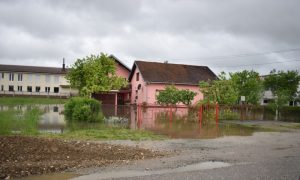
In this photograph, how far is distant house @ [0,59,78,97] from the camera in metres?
67.6

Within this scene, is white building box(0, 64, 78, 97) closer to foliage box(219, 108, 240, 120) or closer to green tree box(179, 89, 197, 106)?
green tree box(179, 89, 197, 106)

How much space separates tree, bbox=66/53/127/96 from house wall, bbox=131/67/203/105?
2.90 m

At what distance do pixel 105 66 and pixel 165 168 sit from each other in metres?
30.1

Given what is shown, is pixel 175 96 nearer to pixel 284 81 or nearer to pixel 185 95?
pixel 185 95

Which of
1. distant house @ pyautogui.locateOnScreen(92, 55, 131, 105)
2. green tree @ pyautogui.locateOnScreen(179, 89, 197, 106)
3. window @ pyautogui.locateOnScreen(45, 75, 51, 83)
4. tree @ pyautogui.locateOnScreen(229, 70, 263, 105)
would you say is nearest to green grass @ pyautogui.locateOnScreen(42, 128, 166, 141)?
green tree @ pyautogui.locateOnScreen(179, 89, 197, 106)

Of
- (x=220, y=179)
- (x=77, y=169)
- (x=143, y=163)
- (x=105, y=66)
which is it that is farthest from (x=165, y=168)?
(x=105, y=66)

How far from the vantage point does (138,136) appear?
50.0 feet

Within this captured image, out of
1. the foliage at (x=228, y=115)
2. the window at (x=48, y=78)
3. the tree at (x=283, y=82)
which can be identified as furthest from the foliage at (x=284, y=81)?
the window at (x=48, y=78)

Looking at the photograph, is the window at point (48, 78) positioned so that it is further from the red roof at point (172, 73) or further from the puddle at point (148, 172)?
the puddle at point (148, 172)

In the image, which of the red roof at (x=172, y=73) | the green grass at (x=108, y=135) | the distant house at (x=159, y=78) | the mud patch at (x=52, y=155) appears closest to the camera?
the mud patch at (x=52, y=155)

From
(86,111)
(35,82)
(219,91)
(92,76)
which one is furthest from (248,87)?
(35,82)

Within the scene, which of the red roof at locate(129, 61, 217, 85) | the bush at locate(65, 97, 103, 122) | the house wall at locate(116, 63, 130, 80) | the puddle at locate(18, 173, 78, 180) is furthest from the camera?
the house wall at locate(116, 63, 130, 80)

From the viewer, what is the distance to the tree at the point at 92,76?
116 ft

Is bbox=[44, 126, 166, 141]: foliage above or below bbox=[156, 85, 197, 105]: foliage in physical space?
below
